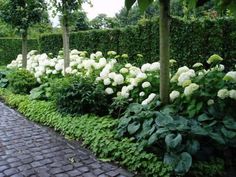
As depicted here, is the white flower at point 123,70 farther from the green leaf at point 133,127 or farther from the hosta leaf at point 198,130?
the hosta leaf at point 198,130

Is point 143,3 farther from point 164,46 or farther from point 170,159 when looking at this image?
point 164,46

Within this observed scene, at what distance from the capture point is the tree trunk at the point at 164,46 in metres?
4.60

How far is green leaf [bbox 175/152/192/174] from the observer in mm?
3572

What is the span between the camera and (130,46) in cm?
1123

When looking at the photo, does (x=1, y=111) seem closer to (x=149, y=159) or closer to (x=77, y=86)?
(x=77, y=86)

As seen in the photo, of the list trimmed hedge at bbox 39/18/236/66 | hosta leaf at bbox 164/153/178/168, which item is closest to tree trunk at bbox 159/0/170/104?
hosta leaf at bbox 164/153/178/168

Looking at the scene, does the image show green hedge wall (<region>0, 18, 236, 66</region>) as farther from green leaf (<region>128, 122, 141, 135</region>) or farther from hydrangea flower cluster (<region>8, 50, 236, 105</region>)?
green leaf (<region>128, 122, 141, 135</region>)

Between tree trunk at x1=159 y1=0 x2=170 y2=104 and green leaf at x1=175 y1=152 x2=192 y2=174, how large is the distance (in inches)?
53.8

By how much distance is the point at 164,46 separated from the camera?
473 centimetres

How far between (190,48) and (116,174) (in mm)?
5682

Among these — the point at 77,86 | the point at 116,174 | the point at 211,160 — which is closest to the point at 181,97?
the point at 211,160

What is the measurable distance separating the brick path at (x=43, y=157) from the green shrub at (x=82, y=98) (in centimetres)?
62

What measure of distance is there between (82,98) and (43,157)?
178 cm

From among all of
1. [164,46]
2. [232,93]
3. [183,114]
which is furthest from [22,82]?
[232,93]
